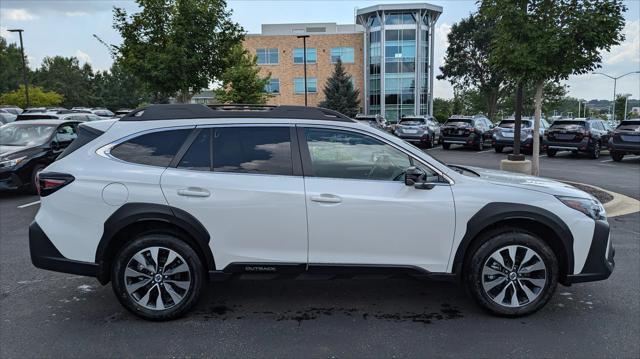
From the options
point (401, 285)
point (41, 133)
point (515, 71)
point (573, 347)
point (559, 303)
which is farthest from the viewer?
point (41, 133)

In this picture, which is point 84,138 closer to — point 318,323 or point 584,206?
point 318,323

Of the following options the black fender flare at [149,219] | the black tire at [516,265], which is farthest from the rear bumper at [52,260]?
the black tire at [516,265]

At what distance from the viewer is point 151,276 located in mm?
3963

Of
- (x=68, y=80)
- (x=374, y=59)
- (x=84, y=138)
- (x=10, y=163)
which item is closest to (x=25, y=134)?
(x=10, y=163)

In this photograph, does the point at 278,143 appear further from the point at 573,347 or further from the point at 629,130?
the point at 629,130

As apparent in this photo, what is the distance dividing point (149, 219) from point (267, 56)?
2066 inches

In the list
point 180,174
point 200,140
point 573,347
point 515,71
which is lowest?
point 573,347

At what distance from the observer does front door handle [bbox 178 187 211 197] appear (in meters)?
3.89

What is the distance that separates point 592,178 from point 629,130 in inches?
241

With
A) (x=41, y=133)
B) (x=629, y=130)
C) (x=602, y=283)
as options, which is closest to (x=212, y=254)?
(x=602, y=283)

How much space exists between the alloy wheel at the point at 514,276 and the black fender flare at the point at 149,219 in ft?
7.68

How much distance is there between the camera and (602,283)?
16.2 feet

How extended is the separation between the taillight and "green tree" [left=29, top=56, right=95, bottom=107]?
281 ft

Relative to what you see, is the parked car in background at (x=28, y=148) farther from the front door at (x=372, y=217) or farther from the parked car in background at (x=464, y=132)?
the parked car in background at (x=464, y=132)
